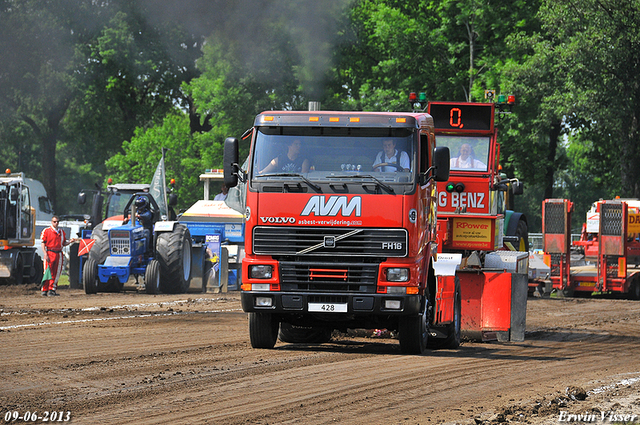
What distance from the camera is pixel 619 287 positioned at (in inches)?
1019

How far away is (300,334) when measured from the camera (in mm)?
12680

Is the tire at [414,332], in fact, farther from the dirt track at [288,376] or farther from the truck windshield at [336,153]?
the truck windshield at [336,153]

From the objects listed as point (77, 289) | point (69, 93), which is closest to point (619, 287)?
point (77, 289)

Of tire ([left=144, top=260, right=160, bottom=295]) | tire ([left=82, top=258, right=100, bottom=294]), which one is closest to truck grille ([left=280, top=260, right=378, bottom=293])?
tire ([left=144, top=260, right=160, bottom=295])

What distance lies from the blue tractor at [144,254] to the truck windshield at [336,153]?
11396mm

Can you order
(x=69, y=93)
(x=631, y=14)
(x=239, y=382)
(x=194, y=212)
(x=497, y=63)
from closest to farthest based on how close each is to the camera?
(x=239, y=382) < (x=194, y=212) < (x=631, y=14) < (x=497, y=63) < (x=69, y=93)

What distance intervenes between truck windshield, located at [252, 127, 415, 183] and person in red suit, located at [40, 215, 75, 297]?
1267 cm

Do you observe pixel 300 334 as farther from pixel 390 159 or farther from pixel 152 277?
pixel 152 277

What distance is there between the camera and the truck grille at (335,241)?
1045 centimetres

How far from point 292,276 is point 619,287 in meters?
17.6

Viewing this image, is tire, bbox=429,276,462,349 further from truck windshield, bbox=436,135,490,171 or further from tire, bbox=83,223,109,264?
tire, bbox=83,223,109,264

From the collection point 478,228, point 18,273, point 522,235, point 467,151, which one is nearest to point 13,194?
point 18,273

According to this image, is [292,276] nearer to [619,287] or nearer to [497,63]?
[619,287]

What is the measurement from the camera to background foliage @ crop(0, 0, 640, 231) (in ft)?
107
